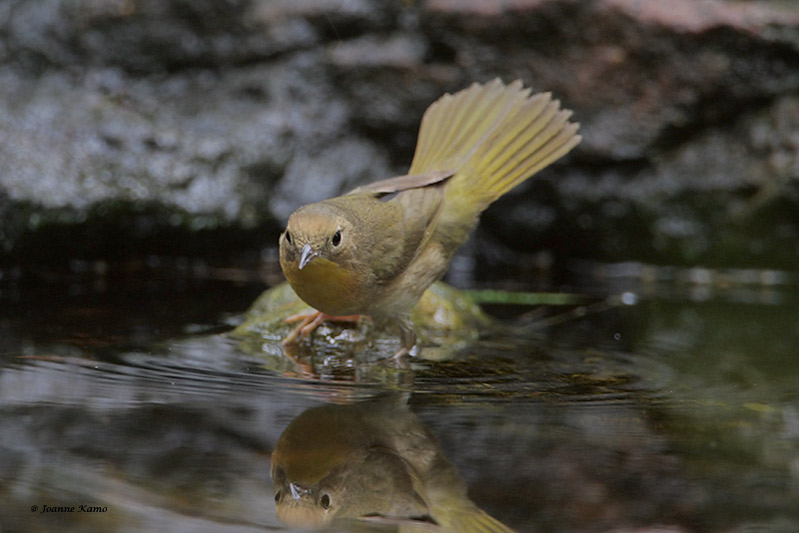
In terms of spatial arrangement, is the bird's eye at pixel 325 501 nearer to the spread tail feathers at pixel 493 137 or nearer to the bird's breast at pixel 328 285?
the bird's breast at pixel 328 285

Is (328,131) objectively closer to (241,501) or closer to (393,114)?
(393,114)

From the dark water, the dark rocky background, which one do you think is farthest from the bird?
the dark rocky background

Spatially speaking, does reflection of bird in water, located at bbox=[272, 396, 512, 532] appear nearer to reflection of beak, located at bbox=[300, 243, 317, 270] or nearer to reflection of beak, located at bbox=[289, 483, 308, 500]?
reflection of beak, located at bbox=[289, 483, 308, 500]

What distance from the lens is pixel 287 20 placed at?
6.18 m

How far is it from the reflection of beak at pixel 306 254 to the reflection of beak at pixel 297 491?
3.57 feet

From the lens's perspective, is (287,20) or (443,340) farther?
(287,20)

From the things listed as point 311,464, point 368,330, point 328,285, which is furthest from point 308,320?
point 311,464

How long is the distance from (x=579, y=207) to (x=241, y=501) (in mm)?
4866

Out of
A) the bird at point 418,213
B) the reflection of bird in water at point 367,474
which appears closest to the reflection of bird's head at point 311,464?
the reflection of bird in water at point 367,474

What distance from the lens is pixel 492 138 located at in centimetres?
433

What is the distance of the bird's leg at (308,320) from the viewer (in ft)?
12.7

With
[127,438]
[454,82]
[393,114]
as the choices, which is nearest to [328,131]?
[393,114]

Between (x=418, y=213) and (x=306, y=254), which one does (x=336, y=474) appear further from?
(x=418, y=213)

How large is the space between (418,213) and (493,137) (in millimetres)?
634
